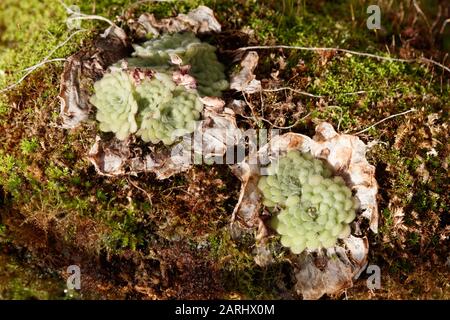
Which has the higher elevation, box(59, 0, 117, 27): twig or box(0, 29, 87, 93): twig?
box(59, 0, 117, 27): twig

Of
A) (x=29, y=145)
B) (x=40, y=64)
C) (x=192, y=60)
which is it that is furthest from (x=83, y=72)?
(x=192, y=60)

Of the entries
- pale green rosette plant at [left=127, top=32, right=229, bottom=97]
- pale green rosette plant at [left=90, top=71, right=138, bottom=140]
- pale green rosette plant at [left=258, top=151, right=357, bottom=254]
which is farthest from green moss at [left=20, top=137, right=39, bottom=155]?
pale green rosette plant at [left=258, top=151, right=357, bottom=254]

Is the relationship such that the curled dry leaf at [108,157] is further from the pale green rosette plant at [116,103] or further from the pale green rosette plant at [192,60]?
the pale green rosette plant at [192,60]

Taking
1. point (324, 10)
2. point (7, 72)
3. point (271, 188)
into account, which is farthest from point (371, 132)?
point (7, 72)

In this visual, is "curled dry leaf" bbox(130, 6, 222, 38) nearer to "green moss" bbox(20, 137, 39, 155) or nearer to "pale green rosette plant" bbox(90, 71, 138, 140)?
"pale green rosette plant" bbox(90, 71, 138, 140)

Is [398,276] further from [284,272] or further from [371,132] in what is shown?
[371,132]

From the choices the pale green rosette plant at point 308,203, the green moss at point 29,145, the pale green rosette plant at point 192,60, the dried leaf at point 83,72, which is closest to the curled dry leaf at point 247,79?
the pale green rosette plant at point 192,60

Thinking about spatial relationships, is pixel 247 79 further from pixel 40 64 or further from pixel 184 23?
pixel 40 64
